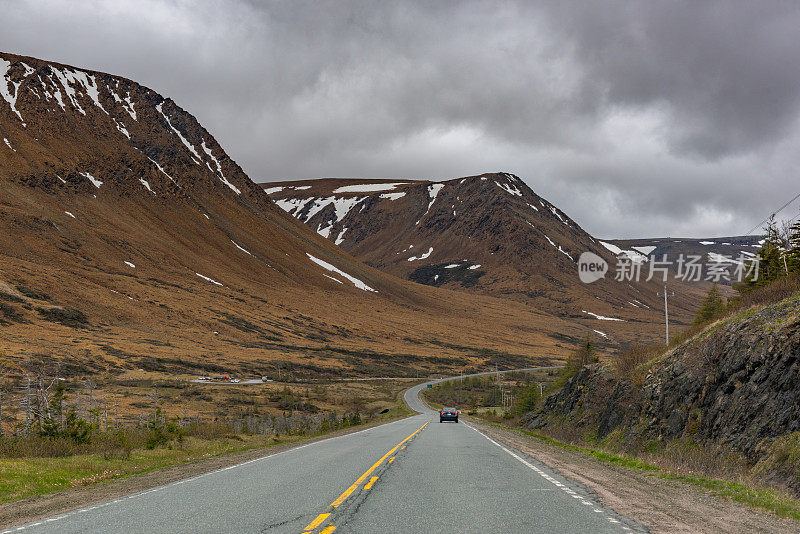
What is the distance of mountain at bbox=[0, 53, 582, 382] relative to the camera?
86438 mm

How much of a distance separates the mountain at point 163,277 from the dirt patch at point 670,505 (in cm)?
6009

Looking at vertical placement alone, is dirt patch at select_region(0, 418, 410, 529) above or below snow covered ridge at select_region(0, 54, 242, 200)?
below

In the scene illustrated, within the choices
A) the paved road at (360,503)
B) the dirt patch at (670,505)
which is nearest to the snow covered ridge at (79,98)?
the paved road at (360,503)

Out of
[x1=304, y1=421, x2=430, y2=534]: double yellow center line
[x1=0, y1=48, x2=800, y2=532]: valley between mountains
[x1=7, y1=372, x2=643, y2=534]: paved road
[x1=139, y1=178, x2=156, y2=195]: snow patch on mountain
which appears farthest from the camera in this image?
[x1=139, y1=178, x2=156, y2=195]: snow patch on mountain

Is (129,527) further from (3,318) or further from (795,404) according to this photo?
(3,318)

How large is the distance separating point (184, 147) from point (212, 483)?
654 ft

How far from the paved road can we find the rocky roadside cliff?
4411 mm

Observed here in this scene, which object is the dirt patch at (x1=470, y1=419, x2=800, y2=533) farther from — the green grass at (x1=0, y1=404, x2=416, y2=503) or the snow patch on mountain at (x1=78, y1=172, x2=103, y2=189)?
the snow patch on mountain at (x1=78, y1=172, x2=103, y2=189)

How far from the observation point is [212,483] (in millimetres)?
11586

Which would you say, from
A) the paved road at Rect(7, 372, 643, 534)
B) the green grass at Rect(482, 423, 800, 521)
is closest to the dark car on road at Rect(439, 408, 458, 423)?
the green grass at Rect(482, 423, 800, 521)

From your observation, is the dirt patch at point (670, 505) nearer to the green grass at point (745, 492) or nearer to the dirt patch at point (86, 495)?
the green grass at point (745, 492)

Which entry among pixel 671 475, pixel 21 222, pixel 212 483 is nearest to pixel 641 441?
pixel 671 475

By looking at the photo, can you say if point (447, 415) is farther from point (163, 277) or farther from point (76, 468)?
point (163, 277)

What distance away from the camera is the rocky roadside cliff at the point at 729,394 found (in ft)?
39.0
